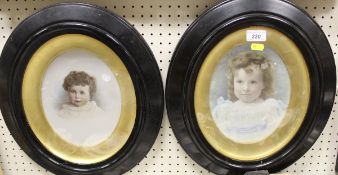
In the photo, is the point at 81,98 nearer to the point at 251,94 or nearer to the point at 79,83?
the point at 79,83

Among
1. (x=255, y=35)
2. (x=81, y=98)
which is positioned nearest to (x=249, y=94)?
(x=255, y=35)

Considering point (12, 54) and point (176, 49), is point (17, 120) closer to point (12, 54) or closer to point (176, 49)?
point (12, 54)

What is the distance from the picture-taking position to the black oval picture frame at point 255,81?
78 cm

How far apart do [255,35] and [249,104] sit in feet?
0.55

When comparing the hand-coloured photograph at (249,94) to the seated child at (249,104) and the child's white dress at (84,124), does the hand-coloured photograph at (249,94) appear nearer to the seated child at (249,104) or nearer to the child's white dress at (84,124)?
the seated child at (249,104)

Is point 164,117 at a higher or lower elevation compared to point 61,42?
lower

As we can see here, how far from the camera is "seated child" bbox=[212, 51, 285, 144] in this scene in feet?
2.75

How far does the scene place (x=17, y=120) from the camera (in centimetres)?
89

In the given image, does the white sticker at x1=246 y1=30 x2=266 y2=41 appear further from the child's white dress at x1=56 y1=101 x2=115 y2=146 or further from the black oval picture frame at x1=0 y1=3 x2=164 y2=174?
the child's white dress at x1=56 y1=101 x2=115 y2=146

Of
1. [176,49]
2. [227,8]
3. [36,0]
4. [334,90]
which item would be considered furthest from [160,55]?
A: [334,90]

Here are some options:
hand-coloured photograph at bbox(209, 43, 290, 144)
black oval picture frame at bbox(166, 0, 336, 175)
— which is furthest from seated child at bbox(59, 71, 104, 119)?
hand-coloured photograph at bbox(209, 43, 290, 144)

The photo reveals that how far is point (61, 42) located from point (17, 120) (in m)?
0.23

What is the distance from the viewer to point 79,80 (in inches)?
34.2

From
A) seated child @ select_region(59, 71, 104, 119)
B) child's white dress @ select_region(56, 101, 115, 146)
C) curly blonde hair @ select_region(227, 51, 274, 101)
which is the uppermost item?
curly blonde hair @ select_region(227, 51, 274, 101)
